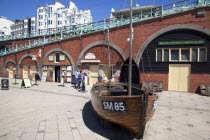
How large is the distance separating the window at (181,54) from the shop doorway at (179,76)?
2.37 feet

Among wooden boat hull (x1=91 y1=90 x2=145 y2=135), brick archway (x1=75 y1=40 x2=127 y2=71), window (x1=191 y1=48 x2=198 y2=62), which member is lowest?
wooden boat hull (x1=91 y1=90 x2=145 y2=135)

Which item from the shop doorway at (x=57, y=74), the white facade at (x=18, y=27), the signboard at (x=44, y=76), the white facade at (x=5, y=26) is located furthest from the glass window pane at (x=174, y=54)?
the white facade at (x=5, y=26)

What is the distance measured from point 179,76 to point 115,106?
1190cm

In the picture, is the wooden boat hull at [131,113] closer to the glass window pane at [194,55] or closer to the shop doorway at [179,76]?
the shop doorway at [179,76]

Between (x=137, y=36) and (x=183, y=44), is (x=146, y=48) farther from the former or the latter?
(x=183, y=44)

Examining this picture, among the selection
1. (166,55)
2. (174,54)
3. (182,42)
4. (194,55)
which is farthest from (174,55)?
(194,55)

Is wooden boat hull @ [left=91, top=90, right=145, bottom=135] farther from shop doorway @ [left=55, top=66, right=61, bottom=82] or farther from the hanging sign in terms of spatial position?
shop doorway @ [left=55, top=66, right=61, bottom=82]

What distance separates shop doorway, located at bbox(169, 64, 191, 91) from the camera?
1392 cm

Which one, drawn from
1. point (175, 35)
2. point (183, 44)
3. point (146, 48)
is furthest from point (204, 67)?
point (146, 48)

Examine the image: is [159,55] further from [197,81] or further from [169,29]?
[197,81]

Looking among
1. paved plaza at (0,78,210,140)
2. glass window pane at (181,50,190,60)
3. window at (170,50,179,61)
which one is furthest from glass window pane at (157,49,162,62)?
paved plaza at (0,78,210,140)

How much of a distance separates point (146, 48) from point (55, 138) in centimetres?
1296

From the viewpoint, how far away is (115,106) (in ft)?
16.3

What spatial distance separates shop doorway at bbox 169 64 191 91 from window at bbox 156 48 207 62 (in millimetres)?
722
